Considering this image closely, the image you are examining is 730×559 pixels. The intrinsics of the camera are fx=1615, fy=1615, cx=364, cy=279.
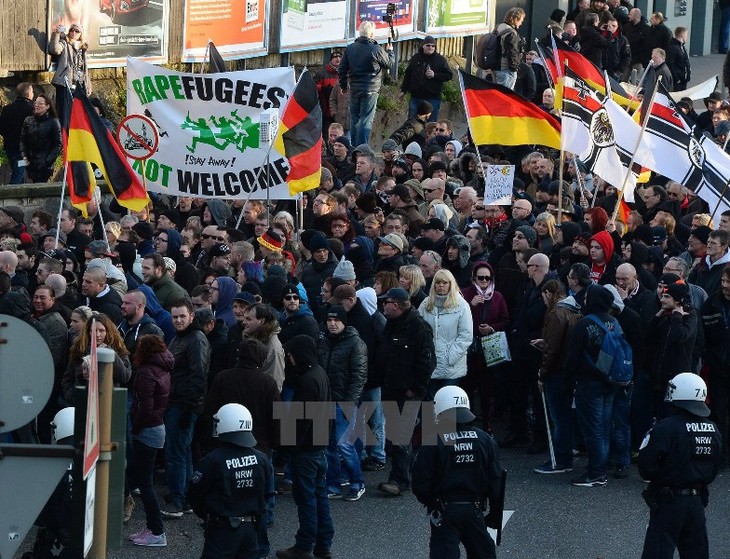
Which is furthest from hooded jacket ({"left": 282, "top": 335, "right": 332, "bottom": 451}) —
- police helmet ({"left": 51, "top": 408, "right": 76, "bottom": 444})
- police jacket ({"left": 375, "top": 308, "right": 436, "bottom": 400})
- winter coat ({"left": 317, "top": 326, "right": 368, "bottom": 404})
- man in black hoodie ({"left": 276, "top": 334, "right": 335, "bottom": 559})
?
police helmet ({"left": 51, "top": 408, "right": 76, "bottom": 444})

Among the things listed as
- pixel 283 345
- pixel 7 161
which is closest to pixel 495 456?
pixel 283 345

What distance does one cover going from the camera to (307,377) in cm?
1146

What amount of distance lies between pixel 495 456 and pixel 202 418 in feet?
10.4

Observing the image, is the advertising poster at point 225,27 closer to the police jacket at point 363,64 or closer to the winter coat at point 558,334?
the police jacket at point 363,64

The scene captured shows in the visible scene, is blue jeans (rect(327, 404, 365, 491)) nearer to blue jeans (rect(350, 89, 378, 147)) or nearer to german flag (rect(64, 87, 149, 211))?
german flag (rect(64, 87, 149, 211))

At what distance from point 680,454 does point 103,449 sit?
5.41 m

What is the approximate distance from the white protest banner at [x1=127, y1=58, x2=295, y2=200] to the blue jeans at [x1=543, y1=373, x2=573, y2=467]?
3880 mm

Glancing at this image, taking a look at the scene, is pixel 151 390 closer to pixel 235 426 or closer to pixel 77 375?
pixel 77 375

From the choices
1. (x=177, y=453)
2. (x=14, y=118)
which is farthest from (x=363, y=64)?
(x=177, y=453)

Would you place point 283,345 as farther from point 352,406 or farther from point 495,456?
point 495,456

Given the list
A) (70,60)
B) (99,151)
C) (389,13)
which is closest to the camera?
(99,151)

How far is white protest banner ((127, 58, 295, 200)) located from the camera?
52.1 ft

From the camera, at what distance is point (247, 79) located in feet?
52.9

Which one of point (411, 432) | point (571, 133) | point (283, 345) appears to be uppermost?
point (571, 133)
